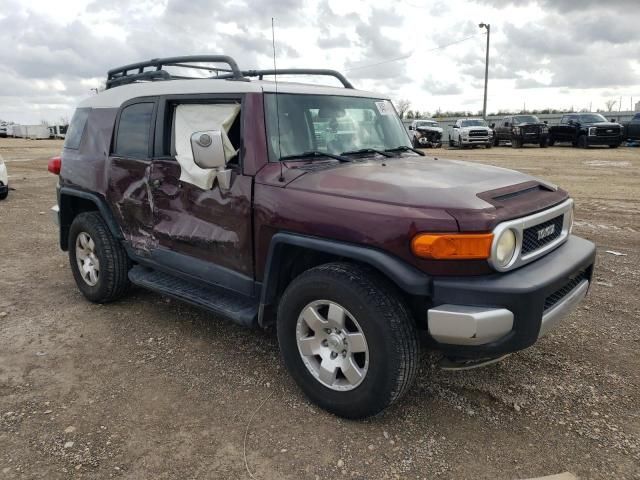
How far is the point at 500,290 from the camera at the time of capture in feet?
8.49

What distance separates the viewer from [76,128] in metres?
5.05

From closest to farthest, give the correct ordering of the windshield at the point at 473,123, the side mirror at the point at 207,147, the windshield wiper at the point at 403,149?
the side mirror at the point at 207,147 → the windshield wiper at the point at 403,149 → the windshield at the point at 473,123

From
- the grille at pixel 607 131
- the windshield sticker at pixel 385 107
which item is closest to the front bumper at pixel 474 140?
the grille at pixel 607 131

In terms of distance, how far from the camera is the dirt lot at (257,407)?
8.89 feet

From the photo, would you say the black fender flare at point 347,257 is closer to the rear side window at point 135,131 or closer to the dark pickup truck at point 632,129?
the rear side window at point 135,131

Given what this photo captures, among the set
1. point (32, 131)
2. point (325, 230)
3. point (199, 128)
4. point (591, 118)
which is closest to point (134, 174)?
point (199, 128)

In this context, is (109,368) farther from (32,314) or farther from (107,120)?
(107,120)

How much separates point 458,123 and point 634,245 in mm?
21925

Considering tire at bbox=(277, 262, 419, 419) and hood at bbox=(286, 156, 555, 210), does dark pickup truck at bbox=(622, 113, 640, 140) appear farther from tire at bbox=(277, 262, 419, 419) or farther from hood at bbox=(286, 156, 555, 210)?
tire at bbox=(277, 262, 419, 419)

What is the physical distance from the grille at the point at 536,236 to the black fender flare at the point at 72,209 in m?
3.29

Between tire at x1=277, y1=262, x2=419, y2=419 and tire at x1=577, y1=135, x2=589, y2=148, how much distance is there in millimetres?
24447

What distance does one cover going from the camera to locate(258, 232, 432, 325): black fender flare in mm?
2676

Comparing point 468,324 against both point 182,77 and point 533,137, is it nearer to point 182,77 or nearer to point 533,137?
point 182,77

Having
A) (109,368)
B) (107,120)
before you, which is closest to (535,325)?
(109,368)
